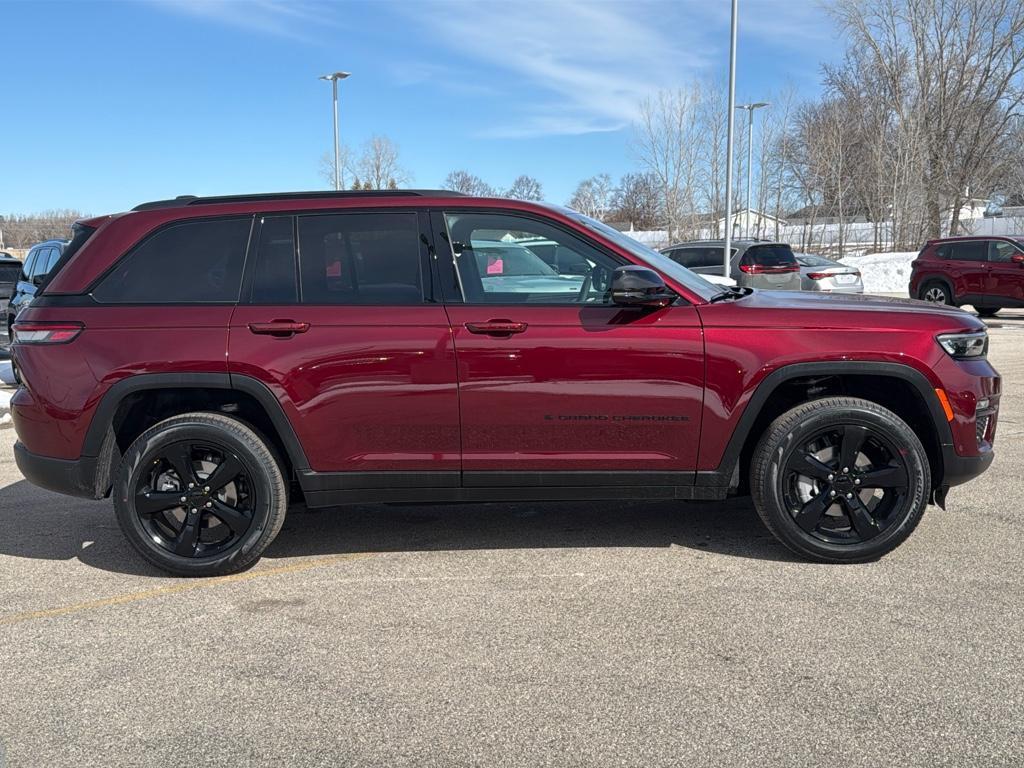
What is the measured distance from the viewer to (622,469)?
13.8 ft

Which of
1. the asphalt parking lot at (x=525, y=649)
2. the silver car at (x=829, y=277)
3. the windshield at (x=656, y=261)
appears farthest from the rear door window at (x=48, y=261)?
the silver car at (x=829, y=277)

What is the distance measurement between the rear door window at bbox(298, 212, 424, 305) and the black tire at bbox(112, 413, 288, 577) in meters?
0.81

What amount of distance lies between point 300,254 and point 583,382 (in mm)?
1540

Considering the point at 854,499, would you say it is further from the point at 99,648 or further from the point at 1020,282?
the point at 1020,282

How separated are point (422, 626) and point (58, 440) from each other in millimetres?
2094

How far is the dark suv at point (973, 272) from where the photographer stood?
16.9 m

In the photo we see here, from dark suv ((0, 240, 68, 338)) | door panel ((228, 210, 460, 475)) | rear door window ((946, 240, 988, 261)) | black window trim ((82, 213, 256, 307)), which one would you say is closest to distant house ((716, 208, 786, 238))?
rear door window ((946, 240, 988, 261))

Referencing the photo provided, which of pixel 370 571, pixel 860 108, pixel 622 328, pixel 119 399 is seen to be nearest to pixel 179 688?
pixel 370 571

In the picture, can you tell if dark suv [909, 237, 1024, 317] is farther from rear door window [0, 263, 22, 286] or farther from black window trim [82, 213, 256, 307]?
rear door window [0, 263, 22, 286]

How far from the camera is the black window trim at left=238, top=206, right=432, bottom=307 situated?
4.21m

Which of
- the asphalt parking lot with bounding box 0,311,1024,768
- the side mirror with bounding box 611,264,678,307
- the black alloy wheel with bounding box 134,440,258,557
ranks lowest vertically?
the asphalt parking lot with bounding box 0,311,1024,768

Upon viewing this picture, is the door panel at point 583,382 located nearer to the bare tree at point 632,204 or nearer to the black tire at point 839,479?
the black tire at point 839,479

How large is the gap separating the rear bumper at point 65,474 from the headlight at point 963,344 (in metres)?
4.15

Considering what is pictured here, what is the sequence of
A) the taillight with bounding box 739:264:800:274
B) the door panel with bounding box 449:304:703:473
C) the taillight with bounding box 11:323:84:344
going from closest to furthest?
1. the door panel with bounding box 449:304:703:473
2. the taillight with bounding box 11:323:84:344
3. the taillight with bounding box 739:264:800:274
